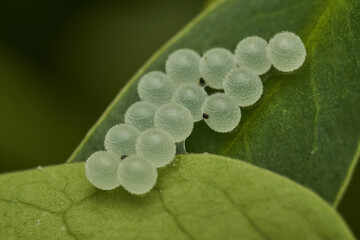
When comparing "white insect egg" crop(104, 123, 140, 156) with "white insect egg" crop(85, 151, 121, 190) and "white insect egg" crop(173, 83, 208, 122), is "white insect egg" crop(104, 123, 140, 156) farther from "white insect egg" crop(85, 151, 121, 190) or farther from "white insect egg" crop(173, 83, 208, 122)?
"white insect egg" crop(173, 83, 208, 122)

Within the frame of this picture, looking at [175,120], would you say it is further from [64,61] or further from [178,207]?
[64,61]

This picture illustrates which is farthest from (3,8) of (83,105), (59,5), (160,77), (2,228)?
(2,228)

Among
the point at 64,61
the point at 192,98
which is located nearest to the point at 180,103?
the point at 192,98

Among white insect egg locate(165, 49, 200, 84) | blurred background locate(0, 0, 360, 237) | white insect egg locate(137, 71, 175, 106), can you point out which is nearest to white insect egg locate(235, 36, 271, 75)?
white insect egg locate(165, 49, 200, 84)

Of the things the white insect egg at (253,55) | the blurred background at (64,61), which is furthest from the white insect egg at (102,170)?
the blurred background at (64,61)

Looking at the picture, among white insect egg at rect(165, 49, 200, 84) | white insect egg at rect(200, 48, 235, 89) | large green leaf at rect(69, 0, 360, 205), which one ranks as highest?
white insect egg at rect(165, 49, 200, 84)

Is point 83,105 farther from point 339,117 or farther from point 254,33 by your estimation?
point 339,117

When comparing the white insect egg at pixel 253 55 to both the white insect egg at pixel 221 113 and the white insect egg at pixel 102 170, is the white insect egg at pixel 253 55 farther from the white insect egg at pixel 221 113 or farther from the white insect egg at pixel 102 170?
the white insect egg at pixel 102 170

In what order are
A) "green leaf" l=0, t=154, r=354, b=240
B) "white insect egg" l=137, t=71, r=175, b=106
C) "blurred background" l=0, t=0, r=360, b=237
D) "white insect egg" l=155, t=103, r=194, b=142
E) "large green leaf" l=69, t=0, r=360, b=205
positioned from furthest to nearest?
"blurred background" l=0, t=0, r=360, b=237, "white insect egg" l=137, t=71, r=175, b=106, "white insect egg" l=155, t=103, r=194, b=142, "large green leaf" l=69, t=0, r=360, b=205, "green leaf" l=0, t=154, r=354, b=240
